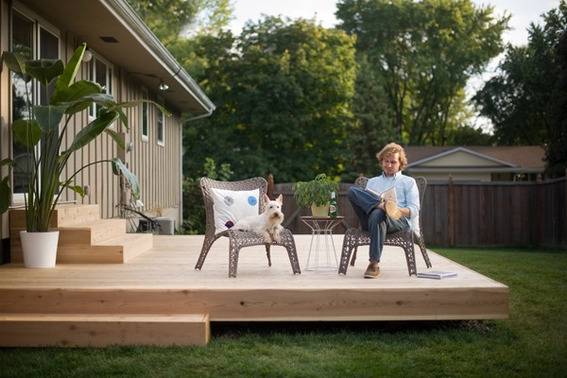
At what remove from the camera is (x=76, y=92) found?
225 inches

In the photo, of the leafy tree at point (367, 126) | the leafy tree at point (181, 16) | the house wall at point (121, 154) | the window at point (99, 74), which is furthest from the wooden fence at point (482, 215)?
the leafy tree at point (181, 16)

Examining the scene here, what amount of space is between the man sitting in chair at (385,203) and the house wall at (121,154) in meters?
3.30

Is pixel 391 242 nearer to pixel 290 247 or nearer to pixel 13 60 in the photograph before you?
pixel 290 247

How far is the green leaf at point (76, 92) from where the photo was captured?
5.66 meters

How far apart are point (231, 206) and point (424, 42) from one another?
Result: 2866cm

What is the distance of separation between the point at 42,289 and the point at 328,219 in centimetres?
256

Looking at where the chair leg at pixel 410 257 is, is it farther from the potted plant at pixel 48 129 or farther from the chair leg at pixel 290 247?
the potted plant at pixel 48 129

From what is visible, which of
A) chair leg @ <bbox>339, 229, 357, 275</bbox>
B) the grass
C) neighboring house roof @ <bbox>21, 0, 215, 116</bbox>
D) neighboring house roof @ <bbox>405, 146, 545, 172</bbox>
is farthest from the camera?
neighboring house roof @ <bbox>405, 146, 545, 172</bbox>

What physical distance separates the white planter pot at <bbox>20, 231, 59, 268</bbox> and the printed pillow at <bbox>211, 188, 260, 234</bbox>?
145 cm

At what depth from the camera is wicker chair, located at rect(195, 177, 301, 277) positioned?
555cm

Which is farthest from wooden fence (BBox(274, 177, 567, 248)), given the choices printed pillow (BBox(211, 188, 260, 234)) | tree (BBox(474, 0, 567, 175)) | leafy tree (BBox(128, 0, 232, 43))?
leafy tree (BBox(128, 0, 232, 43))

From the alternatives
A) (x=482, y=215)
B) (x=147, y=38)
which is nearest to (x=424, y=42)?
(x=482, y=215)

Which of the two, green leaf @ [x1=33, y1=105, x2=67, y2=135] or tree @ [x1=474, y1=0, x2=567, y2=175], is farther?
tree @ [x1=474, y1=0, x2=567, y2=175]

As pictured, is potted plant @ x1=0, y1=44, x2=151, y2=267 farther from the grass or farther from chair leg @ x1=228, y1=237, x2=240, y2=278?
the grass
